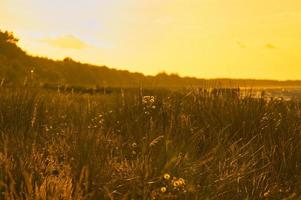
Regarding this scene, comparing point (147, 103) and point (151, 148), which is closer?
Answer: point (151, 148)

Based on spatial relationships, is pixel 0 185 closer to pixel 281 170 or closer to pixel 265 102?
pixel 281 170

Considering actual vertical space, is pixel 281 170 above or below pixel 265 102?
below

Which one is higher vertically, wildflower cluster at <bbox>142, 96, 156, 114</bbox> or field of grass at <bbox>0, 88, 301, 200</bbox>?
wildflower cluster at <bbox>142, 96, 156, 114</bbox>

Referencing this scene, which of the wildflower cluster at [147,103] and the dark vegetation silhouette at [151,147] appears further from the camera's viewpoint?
the wildflower cluster at [147,103]

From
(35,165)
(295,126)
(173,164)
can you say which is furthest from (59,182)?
(295,126)

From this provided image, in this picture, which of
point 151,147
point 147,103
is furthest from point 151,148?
point 147,103

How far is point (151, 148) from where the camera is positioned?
5898 mm

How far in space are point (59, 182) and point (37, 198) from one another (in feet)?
1.25

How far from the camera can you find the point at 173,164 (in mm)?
5457

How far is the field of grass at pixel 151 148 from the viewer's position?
5.12 metres

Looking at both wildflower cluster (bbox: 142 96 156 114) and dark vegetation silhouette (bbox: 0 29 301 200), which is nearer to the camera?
dark vegetation silhouette (bbox: 0 29 301 200)

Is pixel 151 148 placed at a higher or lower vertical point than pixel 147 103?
lower

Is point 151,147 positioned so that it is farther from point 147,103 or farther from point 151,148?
point 147,103

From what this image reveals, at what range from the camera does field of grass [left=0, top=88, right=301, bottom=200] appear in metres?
5.12
